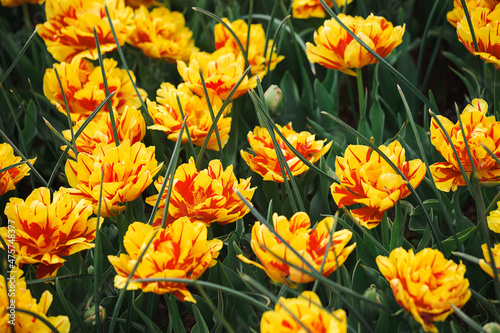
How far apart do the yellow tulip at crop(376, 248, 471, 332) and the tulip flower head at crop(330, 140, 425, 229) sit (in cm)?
8

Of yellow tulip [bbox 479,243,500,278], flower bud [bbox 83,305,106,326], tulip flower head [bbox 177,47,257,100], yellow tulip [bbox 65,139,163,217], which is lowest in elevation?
flower bud [bbox 83,305,106,326]

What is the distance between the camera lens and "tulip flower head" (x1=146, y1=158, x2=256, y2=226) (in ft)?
2.08

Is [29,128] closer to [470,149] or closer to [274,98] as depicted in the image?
[274,98]

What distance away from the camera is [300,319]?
485 mm

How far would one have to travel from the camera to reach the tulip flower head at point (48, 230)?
625 millimetres

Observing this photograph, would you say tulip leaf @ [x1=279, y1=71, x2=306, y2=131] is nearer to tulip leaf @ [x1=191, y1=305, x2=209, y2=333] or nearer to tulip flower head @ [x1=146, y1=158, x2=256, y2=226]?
tulip flower head @ [x1=146, y1=158, x2=256, y2=226]

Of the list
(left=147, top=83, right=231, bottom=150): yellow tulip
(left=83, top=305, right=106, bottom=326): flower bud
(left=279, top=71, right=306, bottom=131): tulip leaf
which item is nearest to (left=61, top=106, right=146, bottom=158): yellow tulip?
(left=147, top=83, right=231, bottom=150): yellow tulip

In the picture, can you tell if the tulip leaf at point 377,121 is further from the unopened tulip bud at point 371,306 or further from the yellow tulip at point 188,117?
the unopened tulip bud at point 371,306

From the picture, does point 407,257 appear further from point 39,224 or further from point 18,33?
point 18,33

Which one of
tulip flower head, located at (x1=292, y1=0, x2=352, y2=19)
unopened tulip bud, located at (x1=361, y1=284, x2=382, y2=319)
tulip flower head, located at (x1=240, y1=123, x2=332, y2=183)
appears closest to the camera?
unopened tulip bud, located at (x1=361, y1=284, x2=382, y2=319)

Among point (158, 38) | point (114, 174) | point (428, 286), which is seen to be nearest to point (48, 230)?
point (114, 174)

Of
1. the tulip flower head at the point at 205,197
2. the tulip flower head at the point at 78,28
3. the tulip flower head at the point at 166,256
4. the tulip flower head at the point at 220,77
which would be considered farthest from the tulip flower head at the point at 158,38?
the tulip flower head at the point at 166,256

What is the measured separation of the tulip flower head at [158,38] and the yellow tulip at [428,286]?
0.68 metres

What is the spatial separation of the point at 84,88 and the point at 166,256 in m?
0.48
